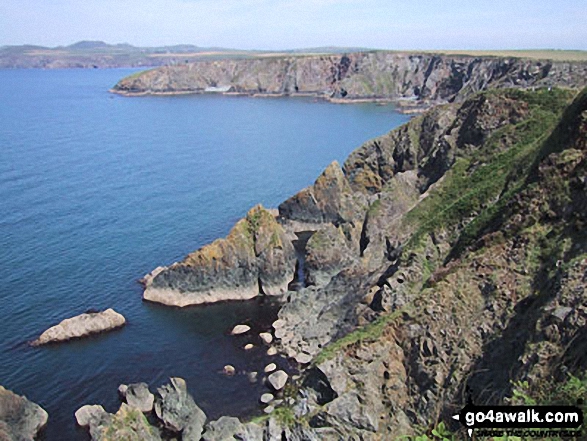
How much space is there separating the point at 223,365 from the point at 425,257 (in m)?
19.9

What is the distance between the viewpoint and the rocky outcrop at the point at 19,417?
3725cm

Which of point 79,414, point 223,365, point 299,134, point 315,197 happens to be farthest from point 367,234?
point 299,134

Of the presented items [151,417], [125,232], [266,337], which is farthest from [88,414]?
[125,232]

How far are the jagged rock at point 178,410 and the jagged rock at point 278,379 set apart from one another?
6532mm

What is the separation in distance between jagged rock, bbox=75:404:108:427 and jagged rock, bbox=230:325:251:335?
1563 centimetres

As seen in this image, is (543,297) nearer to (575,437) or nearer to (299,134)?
(575,437)

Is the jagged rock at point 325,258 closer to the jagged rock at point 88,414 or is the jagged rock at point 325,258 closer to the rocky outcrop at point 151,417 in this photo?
the rocky outcrop at point 151,417

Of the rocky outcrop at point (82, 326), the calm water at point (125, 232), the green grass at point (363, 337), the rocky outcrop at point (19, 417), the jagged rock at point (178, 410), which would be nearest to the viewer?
the green grass at point (363, 337)

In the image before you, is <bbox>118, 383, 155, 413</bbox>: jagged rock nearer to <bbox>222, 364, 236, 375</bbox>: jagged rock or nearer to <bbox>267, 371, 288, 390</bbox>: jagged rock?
<bbox>222, 364, 236, 375</bbox>: jagged rock

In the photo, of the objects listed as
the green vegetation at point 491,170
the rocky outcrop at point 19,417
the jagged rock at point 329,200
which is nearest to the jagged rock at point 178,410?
the rocky outcrop at point 19,417

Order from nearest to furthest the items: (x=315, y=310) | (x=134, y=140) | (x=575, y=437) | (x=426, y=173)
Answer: (x=575, y=437) < (x=315, y=310) < (x=426, y=173) < (x=134, y=140)

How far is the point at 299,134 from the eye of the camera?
158 meters

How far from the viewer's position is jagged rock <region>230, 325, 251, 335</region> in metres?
53.2

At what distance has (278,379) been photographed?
44344 mm
